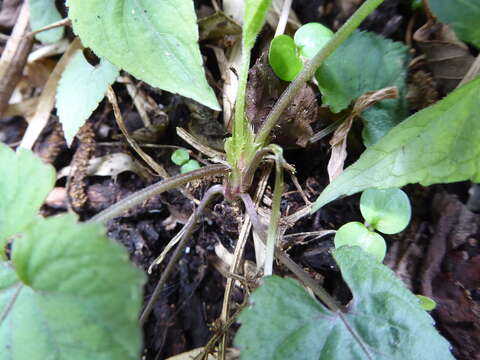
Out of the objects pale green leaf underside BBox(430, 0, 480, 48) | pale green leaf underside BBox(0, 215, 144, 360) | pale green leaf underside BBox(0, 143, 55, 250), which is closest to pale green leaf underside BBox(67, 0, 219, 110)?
pale green leaf underside BBox(0, 143, 55, 250)

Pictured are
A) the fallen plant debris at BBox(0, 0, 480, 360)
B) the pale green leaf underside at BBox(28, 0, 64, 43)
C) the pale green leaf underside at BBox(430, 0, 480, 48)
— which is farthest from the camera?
the pale green leaf underside at BBox(28, 0, 64, 43)

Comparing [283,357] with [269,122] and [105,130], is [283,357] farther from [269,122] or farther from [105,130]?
[105,130]

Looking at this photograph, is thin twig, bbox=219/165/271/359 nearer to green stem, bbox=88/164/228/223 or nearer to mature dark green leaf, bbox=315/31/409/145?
green stem, bbox=88/164/228/223

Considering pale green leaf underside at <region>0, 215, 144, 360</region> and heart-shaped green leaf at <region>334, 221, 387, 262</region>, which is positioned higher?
pale green leaf underside at <region>0, 215, 144, 360</region>

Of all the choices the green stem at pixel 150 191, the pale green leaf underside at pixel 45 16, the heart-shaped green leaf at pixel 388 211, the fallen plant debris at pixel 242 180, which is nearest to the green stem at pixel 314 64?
the fallen plant debris at pixel 242 180

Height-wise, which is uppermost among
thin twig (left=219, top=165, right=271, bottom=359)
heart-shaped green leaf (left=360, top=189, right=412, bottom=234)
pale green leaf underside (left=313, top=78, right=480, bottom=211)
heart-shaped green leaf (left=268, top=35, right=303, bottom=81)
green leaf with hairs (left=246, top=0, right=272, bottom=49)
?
green leaf with hairs (left=246, top=0, right=272, bottom=49)
